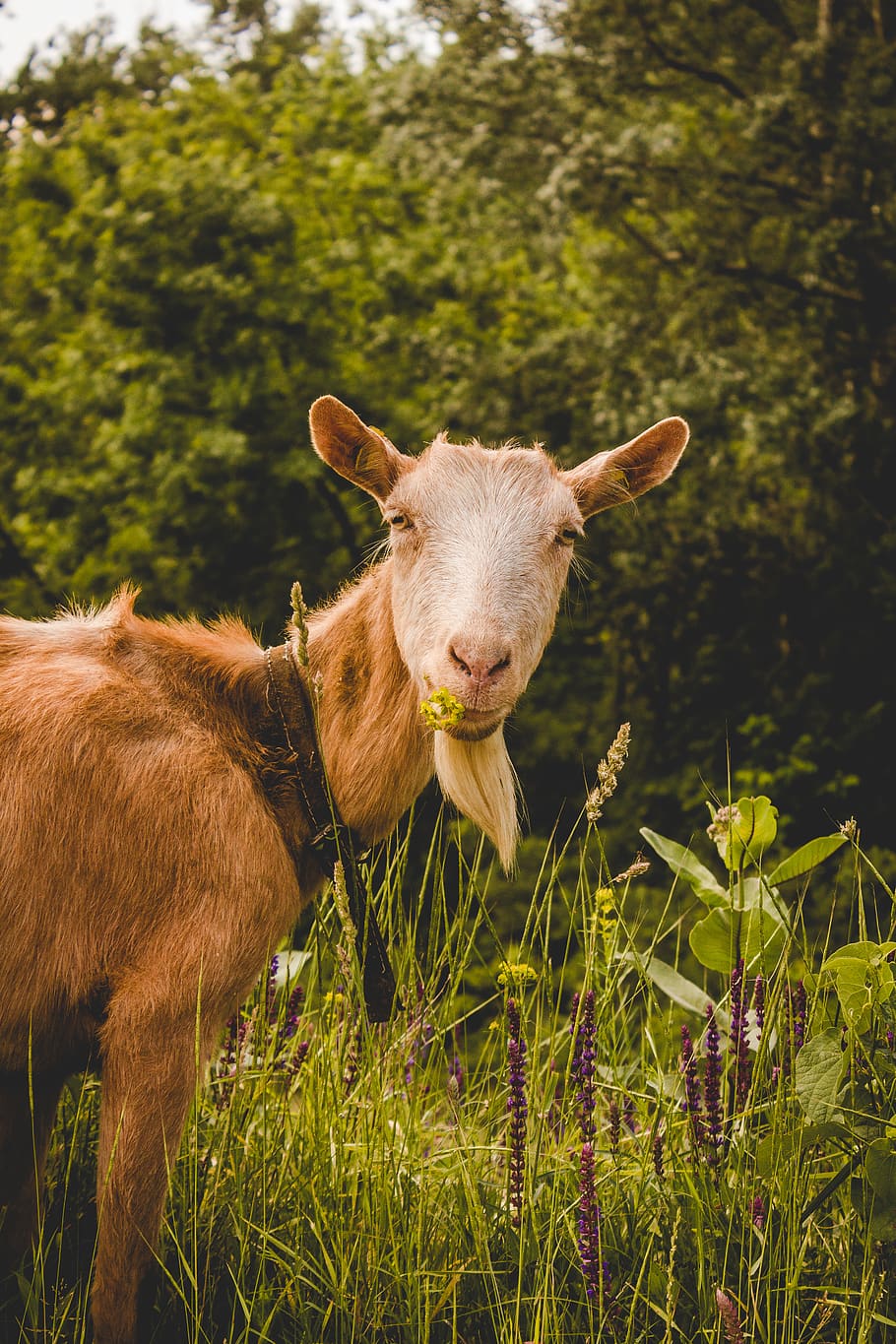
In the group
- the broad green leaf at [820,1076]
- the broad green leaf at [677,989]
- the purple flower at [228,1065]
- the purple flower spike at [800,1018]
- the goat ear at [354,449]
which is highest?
the goat ear at [354,449]

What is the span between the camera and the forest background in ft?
26.3

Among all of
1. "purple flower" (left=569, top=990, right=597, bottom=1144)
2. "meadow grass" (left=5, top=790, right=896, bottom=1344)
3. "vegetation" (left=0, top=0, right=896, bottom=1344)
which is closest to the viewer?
"meadow grass" (left=5, top=790, right=896, bottom=1344)

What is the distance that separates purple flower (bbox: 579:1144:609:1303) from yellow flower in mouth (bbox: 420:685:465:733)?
31.0 inches

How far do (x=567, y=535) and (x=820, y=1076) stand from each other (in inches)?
58.5

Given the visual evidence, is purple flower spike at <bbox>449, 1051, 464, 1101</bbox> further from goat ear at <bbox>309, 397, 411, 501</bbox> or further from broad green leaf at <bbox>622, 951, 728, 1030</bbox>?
goat ear at <bbox>309, 397, 411, 501</bbox>

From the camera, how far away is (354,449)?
3104 mm

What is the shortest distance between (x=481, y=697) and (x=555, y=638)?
749 cm

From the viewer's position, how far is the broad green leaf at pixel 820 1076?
211cm

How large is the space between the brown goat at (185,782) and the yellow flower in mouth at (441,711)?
0.83 ft

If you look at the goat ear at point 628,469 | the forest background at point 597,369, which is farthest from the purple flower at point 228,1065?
the forest background at point 597,369

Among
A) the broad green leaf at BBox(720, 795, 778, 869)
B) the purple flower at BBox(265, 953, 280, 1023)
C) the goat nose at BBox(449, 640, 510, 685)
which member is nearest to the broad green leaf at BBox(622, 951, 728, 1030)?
the broad green leaf at BBox(720, 795, 778, 869)

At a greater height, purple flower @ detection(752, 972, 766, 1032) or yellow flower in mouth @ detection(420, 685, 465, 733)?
yellow flower in mouth @ detection(420, 685, 465, 733)

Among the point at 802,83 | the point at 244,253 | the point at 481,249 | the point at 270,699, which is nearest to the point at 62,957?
the point at 270,699

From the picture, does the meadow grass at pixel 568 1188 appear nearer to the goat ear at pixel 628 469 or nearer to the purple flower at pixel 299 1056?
the purple flower at pixel 299 1056
